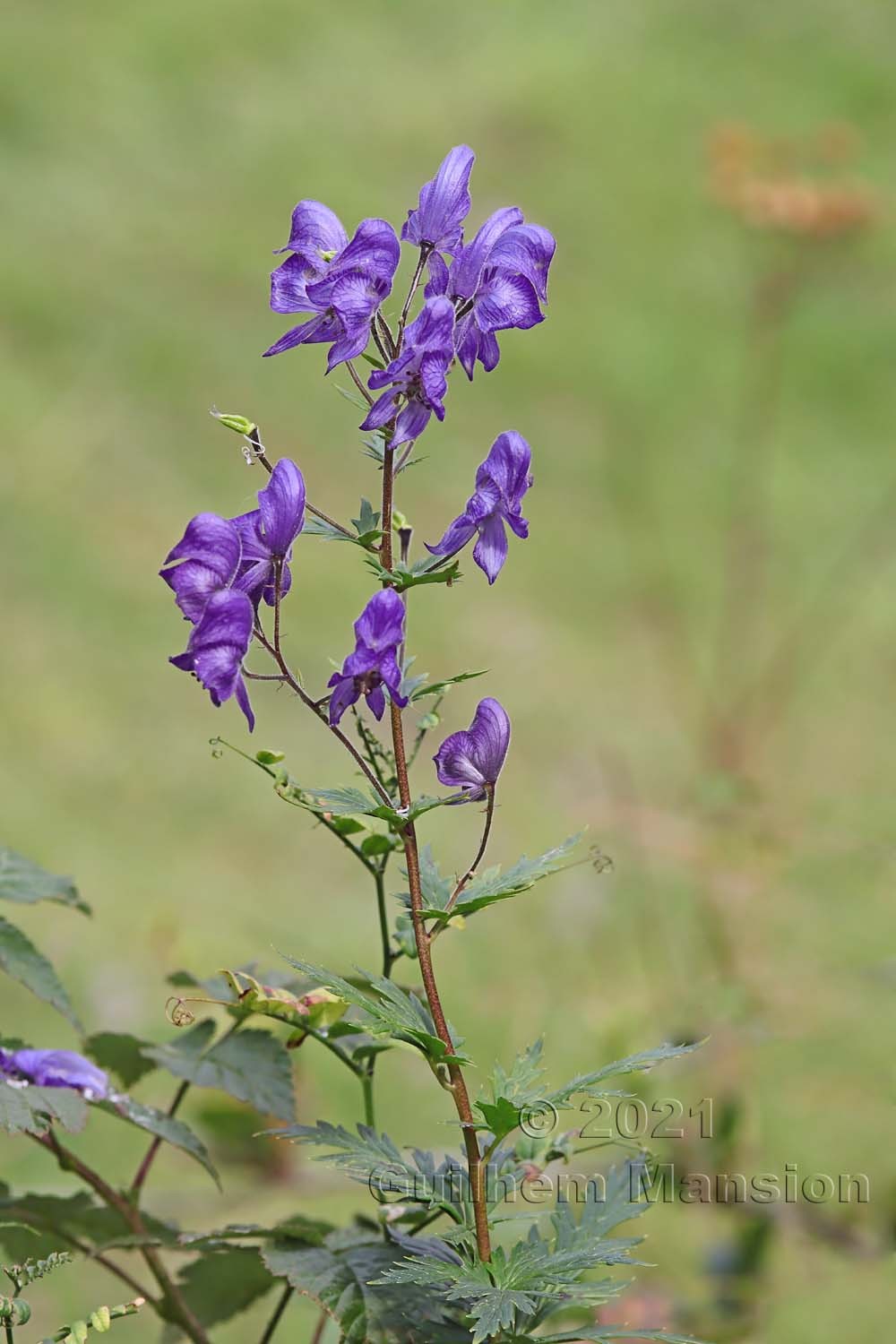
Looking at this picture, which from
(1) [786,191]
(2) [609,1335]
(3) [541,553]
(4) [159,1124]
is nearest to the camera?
(2) [609,1335]

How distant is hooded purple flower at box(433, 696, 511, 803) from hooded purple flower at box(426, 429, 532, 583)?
0.04 meters

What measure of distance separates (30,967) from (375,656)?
8.4 inches

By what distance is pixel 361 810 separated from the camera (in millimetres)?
422

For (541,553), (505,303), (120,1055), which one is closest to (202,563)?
(505,303)

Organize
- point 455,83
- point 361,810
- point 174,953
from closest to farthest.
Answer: point 361,810 → point 174,953 → point 455,83

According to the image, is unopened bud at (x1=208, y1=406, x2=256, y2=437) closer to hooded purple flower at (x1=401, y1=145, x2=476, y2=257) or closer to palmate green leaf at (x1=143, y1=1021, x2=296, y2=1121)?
hooded purple flower at (x1=401, y1=145, x2=476, y2=257)

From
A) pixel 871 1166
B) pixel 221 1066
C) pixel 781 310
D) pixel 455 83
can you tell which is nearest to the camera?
pixel 221 1066

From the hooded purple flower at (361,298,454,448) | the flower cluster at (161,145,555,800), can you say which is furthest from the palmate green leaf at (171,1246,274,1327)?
the hooded purple flower at (361,298,454,448)

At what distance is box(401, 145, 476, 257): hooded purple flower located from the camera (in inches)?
18.2

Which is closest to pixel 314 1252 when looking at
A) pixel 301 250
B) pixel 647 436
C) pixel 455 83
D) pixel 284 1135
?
pixel 284 1135

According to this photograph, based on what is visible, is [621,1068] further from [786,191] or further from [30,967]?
[786,191]

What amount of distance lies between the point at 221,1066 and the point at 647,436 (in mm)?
1836

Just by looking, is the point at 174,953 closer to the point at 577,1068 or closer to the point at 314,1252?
the point at 577,1068

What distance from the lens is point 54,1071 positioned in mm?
535
